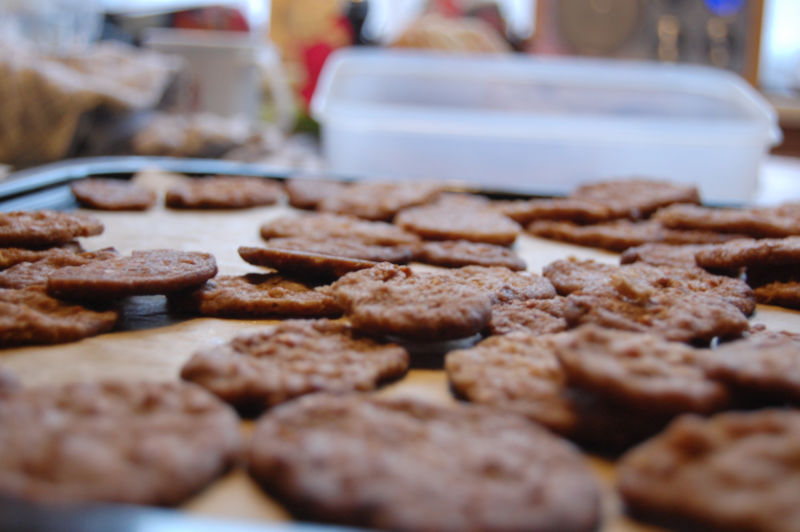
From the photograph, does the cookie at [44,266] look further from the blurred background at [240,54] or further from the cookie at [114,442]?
the blurred background at [240,54]

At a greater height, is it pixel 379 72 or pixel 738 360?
pixel 379 72

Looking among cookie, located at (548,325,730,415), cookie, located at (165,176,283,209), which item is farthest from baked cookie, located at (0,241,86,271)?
cookie, located at (548,325,730,415)

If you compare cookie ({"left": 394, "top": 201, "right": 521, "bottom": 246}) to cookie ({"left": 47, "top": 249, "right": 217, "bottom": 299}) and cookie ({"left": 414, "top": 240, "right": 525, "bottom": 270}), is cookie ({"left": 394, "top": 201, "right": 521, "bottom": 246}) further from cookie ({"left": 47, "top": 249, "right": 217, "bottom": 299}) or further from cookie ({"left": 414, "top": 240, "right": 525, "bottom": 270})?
cookie ({"left": 47, "top": 249, "right": 217, "bottom": 299})

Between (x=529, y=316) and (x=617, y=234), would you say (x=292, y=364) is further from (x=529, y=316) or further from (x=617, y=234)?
(x=617, y=234)

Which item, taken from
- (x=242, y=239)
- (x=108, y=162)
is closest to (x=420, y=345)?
(x=242, y=239)

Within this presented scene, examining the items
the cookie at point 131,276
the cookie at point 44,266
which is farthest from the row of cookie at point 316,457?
the cookie at point 44,266

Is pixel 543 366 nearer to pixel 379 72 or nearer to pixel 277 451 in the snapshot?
pixel 277 451

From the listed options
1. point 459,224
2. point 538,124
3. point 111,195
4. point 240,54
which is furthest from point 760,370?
point 240,54
